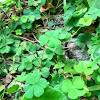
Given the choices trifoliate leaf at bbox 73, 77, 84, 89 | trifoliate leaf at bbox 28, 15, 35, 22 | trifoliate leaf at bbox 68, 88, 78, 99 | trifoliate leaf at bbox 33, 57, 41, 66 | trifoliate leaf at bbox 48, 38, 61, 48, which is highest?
trifoliate leaf at bbox 28, 15, 35, 22

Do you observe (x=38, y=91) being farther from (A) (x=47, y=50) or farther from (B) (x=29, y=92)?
(A) (x=47, y=50)

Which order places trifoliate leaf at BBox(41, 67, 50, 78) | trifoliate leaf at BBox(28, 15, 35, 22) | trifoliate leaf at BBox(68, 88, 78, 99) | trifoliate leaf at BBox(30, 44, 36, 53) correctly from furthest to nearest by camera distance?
trifoliate leaf at BBox(28, 15, 35, 22) → trifoliate leaf at BBox(30, 44, 36, 53) → trifoliate leaf at BBox(41, 67, 50, 78) → trifoliate leaf at BBox(68, 88, 78, 99)

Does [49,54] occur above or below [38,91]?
above

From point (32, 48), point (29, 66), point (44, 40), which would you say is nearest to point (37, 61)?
point (29, 66)

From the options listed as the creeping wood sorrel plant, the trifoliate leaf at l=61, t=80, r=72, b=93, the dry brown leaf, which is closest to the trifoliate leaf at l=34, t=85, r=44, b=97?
the creeping wood sorrel plant

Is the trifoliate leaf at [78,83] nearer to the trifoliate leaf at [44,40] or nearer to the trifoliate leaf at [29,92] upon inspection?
the trifoliate leaf at [29,92]

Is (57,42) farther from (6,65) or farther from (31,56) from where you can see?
(6,65)

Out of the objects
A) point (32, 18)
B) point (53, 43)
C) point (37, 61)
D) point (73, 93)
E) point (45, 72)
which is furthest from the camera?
point (32, 18)

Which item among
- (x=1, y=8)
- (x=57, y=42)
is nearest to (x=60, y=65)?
(x=57, y=42)

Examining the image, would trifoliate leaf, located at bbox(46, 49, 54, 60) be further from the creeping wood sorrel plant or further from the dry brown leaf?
the dry brown leaf
